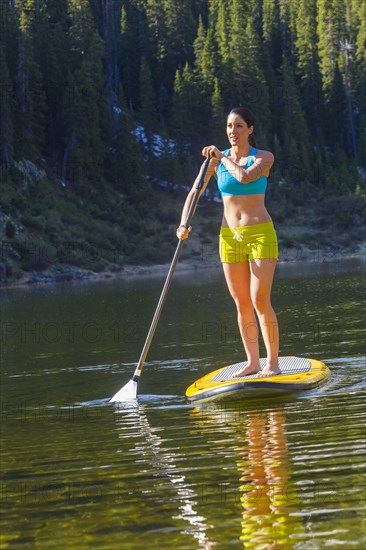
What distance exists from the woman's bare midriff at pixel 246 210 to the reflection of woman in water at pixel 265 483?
181cm

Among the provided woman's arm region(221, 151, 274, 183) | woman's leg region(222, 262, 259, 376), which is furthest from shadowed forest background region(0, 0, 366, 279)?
woman's arm region(221, 151, 274, 183)

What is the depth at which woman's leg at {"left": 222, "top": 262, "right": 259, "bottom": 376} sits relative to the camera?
26.5 feet

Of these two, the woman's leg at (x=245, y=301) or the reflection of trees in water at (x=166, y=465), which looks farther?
the woman's leg at (x=245, y=301)

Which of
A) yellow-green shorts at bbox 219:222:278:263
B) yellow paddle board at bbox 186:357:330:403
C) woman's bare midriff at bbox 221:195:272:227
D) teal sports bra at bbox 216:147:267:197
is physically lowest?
yellow paddle board at bbox 186:357:330:403

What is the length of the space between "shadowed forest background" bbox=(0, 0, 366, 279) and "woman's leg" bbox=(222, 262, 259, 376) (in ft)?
102

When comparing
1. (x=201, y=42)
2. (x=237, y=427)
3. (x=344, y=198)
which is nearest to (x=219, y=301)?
(x=237, y=427)

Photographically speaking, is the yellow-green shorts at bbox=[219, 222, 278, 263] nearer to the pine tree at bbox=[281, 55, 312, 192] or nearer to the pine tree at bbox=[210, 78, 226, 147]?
the pine tree at bbox=[210, 78, 226, 147]

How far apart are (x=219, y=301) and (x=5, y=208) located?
79.4 feet

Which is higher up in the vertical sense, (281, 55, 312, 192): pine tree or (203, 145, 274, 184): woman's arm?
(281, 55, 312, 192): pine tree

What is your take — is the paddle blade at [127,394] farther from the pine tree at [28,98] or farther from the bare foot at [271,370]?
the pine tree at [28,98]

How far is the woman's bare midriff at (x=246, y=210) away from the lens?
7.94 meters

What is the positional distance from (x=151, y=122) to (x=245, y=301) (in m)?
61.5

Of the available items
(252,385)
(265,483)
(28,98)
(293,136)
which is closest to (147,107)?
(293,136)

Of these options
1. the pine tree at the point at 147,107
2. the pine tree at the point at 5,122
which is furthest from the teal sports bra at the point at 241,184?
the pine tree at the point at 147,107
